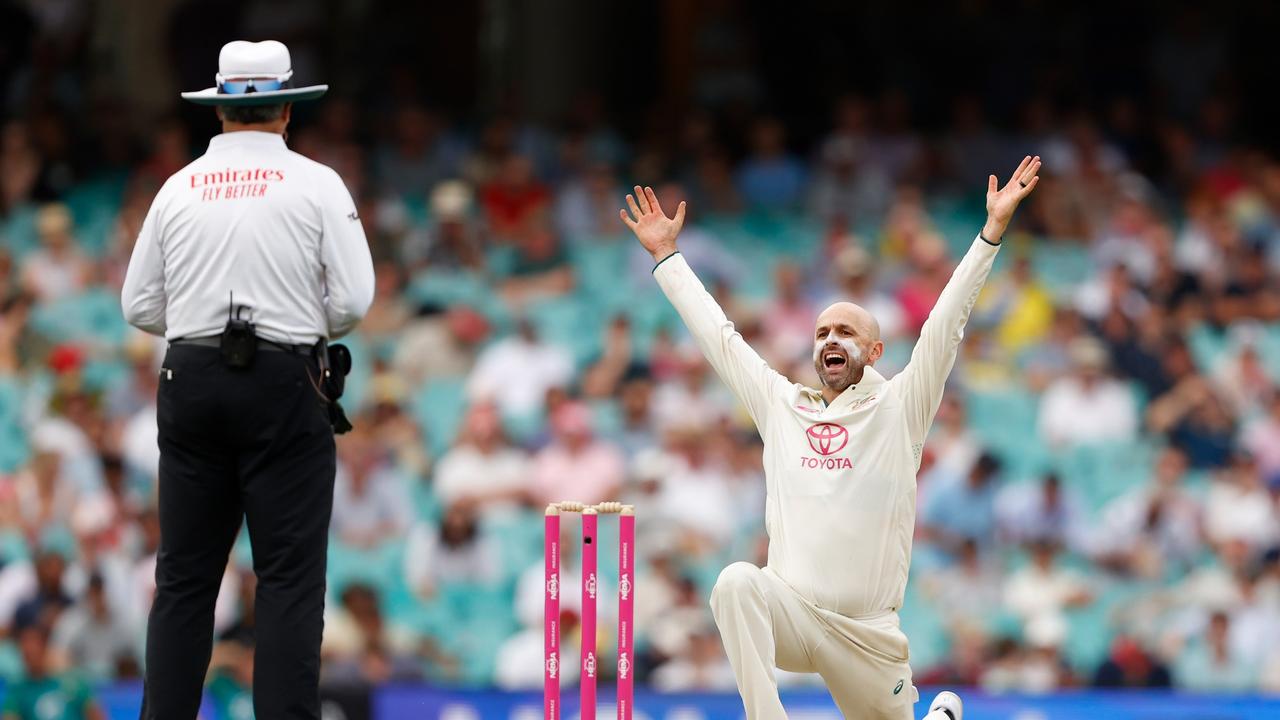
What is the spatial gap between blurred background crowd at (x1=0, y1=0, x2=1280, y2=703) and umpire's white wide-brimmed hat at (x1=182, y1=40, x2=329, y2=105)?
18.8 ft

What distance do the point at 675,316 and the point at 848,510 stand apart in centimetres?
919

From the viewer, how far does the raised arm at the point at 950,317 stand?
728cm

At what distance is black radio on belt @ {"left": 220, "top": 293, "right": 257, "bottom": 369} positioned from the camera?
6.47 meters

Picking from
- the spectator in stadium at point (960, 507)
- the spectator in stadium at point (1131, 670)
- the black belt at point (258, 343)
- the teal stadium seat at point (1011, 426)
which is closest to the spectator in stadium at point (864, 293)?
the teal stadium seat at point (1011, 426)

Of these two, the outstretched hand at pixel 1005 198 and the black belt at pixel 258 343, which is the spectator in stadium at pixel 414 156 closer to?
the outstretched hand at pixel 1005 198

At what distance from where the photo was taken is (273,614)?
6.45m

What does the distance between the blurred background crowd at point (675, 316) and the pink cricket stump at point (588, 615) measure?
5.05 metres

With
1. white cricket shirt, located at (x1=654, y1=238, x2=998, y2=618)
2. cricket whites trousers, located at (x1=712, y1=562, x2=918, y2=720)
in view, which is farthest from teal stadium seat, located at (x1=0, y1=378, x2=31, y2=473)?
cricket whites trousers, located at (x1=712, y1=562, x2=918, y2=720)

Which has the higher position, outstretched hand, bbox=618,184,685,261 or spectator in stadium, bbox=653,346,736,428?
outstretched hand, bbox=618,184,685,261

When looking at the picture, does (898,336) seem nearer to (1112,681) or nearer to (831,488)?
(1112,681)

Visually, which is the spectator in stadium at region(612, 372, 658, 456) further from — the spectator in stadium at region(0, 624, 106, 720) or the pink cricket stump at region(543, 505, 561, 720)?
the pink cricket stump at region(543, 505, 561, 720)

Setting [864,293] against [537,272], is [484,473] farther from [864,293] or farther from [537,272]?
[864,293]

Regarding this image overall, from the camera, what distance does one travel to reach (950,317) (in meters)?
7.35

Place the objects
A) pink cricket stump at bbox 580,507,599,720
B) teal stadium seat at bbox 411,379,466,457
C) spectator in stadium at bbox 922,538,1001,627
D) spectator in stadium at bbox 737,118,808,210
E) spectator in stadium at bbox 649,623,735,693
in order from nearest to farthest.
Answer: pink cricket stump at bbox 580,507,599,720 → spectator in stadium at bbox 649,623,735,693 → spectator in stadium at bbox 922,538,1001,627 → teal stadium seat at bbox 411,379,466,457 → spectator in stadium at bbox 737,118,808,210
